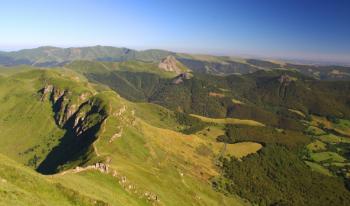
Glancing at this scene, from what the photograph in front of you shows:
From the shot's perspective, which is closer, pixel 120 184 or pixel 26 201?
pixel 26 201

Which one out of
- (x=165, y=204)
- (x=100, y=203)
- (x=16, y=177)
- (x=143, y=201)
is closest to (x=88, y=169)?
(x=143, y=201)

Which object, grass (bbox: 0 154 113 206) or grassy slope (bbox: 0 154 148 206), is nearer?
grassy slope (bbox: 0 154 148 206)

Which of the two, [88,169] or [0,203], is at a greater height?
[0,203]

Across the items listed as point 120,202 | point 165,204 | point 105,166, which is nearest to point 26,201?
point 120,202

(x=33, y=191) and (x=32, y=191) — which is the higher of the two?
(x=32, y=191)

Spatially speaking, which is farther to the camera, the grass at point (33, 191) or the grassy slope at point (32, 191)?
the grass at point (33, 191)

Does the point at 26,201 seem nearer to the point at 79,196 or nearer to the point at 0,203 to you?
the point at 0,203

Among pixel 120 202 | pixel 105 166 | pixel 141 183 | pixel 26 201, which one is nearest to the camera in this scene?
pixel 26 201

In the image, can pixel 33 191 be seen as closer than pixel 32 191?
No

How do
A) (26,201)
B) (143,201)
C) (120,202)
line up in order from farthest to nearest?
(143,201), (120,202), (26,201)

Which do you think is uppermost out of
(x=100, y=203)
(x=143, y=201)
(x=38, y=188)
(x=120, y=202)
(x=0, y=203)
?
(x=0, y=203)
